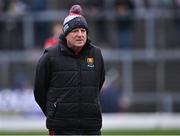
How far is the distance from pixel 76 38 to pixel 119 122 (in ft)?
36.4

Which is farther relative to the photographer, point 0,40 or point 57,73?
point 0,40

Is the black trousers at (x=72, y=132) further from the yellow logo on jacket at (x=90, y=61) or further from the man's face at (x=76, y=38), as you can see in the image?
the man's face at (x=76, y=38)

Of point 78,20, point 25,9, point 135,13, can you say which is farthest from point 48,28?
point 78,20

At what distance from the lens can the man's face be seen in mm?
9000

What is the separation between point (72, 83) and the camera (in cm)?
902

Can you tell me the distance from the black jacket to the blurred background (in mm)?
12002

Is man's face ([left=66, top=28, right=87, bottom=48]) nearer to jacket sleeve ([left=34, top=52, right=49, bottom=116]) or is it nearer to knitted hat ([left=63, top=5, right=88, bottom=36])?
knitted hat ([left=63, top=5, right=88, bottom=36])

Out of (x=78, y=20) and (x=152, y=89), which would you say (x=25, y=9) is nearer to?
(x=152, y=89)

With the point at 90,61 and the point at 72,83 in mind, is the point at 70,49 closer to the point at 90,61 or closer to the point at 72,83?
the point at 90,61

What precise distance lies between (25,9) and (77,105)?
44.4 feet

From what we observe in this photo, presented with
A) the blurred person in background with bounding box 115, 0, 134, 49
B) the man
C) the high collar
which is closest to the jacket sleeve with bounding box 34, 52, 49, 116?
the man

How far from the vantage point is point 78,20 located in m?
9.18

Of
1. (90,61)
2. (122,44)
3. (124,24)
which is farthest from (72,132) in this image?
(124,24)

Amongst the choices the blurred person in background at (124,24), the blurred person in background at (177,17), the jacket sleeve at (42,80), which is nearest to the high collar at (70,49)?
the jacket sleeve at (42,80)
